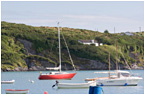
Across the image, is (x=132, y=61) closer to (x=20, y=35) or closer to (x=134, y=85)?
(x=20, y=35)

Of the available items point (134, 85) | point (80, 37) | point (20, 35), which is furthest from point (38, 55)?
point (134, 85)

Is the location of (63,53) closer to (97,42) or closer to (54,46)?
(54,46)

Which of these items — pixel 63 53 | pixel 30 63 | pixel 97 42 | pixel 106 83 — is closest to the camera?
pixel 106 83

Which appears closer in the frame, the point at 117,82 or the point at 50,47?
the point at 117,82

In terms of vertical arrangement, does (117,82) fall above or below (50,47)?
below

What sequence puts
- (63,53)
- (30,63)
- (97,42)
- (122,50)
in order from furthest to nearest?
1. (97,42)
2. (122,50)
3. (63,53)
4. (30,63)

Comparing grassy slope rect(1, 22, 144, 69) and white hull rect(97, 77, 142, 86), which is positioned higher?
grassy slope rect(1, 22, 144, 69)

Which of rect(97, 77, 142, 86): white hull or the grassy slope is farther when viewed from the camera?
the grassy slope

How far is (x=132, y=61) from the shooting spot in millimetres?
139625

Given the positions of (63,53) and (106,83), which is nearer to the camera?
(106,83)

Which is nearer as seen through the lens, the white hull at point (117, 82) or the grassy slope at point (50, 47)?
the white hull at point (117, 82)

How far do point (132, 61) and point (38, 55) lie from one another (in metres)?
32.2

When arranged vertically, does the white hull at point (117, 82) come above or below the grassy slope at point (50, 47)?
below

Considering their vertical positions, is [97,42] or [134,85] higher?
[97,42]
